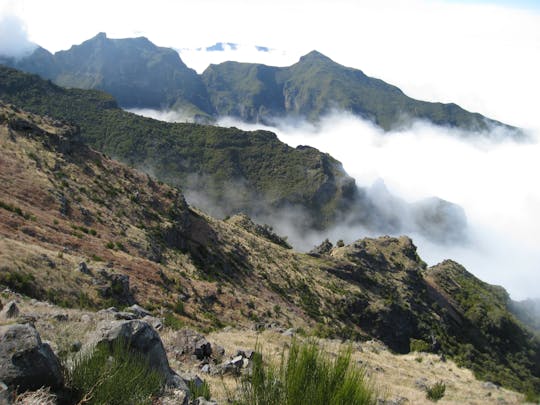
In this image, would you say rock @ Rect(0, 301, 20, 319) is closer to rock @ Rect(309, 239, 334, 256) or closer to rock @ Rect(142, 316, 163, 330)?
rock @ Rect(142, 316, 163, 330)

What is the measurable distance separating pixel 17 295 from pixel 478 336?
225ft

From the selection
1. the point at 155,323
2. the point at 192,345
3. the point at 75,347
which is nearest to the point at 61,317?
the point at 192,345

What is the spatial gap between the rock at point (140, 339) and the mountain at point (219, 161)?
13006 centimetres

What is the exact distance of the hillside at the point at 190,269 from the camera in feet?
75.2

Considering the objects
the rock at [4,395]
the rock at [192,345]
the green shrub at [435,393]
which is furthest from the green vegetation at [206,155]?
the rock at [4,395]

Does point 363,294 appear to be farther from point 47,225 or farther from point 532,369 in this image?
point 47,225

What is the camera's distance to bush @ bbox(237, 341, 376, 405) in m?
4.60

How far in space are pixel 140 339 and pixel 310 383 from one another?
4113 millimetres

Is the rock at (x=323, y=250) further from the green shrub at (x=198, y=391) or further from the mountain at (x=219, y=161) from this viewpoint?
the mountain at (x=219, y=161)

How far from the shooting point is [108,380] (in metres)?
5.27

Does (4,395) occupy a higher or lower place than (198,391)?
higher

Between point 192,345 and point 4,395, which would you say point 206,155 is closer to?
point 192,345

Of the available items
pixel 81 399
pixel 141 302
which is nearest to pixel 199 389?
pixel 81 399

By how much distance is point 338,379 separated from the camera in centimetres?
473
